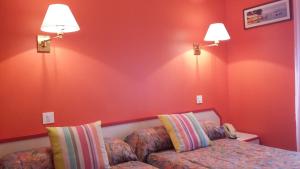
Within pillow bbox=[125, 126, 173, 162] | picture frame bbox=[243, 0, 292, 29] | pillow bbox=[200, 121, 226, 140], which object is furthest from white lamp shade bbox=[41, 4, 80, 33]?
picture frame bbox=[243, 0, 292, 29]

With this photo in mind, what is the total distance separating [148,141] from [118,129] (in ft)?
1.15

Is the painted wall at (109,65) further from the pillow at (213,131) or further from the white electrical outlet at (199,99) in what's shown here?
the pillow at (213,131)

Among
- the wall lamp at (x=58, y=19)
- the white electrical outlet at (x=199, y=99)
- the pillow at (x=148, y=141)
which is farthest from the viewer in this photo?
the white electrical outlet at (x=199, y=99)

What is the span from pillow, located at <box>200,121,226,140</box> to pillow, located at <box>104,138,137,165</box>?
92 centimetres

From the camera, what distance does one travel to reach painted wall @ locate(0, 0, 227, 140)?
7.55 feet

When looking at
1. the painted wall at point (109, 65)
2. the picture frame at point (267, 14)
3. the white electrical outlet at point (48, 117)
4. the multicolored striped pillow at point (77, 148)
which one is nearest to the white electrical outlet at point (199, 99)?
the painted wall at point (109, 65)

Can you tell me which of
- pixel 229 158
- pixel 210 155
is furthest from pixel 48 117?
pixel 229 158

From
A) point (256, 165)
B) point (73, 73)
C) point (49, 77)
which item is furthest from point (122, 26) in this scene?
point (256, 165)

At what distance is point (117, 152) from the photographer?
7.95 ft

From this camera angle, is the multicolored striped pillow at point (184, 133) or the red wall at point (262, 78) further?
the red wall at point (262, 78)

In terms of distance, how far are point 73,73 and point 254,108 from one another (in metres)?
2.27

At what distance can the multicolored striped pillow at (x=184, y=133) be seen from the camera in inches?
106

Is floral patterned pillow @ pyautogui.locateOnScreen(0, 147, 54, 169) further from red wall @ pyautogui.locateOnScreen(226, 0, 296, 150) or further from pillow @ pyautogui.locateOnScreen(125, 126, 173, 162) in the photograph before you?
red wall @ pyautogui.locateOnScreen(226, 0, 296, 150)

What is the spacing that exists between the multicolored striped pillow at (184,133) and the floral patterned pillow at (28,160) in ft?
3.75
